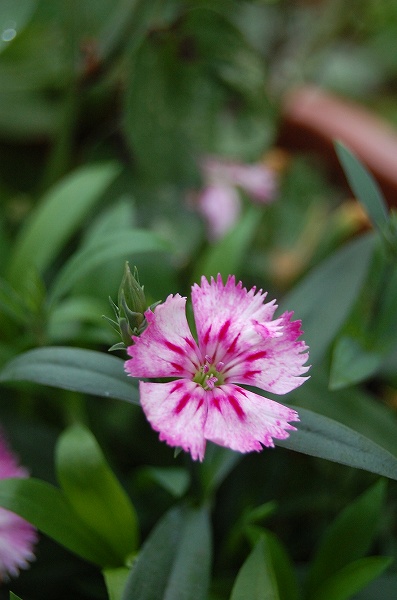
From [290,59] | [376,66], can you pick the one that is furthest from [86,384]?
[376,66]

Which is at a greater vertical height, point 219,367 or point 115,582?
point 219,367

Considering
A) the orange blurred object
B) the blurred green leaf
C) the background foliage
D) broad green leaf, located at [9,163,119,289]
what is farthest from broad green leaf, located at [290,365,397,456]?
the blurred green leaf

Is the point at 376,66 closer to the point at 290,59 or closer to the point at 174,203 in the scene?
the point at 290,59

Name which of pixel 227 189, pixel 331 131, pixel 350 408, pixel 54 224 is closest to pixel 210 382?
pixel 350 408

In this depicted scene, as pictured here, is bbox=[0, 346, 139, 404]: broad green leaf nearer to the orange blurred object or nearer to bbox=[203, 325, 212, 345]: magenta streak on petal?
bbox=[203, 325, 212, 345]: magenta streak on petal

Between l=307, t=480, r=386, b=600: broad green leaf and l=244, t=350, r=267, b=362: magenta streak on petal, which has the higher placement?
l=244, t=350, r=267, b=362: magenta streak on petal

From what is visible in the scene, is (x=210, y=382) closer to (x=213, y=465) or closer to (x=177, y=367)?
(x=177, y=367)
